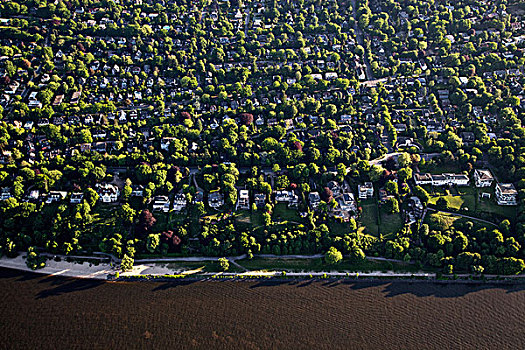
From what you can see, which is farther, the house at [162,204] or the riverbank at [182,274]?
the house at [162,204]

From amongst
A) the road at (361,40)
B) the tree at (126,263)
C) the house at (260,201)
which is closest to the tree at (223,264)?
the house at (260,201)

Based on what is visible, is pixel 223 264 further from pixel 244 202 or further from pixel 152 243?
pixel 244 202

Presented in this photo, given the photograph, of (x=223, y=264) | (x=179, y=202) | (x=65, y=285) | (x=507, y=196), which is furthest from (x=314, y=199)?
(x=65, y=285)

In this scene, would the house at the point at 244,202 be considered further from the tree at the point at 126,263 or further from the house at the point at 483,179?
the house at the point at 483,179

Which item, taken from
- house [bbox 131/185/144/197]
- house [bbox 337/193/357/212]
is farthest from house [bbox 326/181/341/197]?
house [bbox 131/185/144/197]

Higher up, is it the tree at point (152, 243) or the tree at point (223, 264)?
the tree at point (152, 243)

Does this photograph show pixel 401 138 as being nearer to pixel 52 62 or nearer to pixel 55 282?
pixel 55 282
